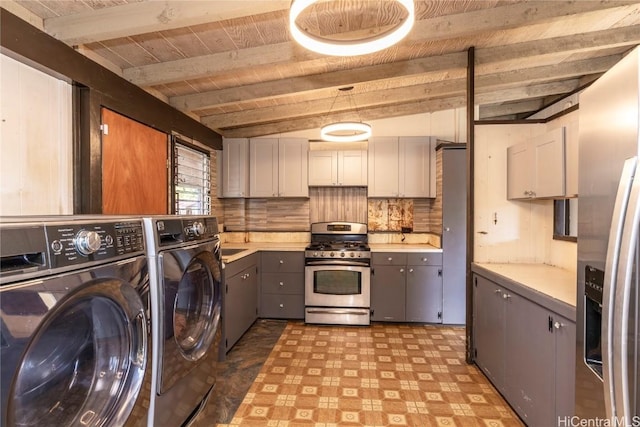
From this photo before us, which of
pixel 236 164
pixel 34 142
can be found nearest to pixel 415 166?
pixel 236 164

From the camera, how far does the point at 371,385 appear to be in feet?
8.44

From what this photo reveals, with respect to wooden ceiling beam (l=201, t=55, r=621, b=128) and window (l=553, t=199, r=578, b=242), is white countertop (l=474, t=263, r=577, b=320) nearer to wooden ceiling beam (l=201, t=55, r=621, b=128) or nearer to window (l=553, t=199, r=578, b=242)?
window (l=553, t=199, r=578, b=242)

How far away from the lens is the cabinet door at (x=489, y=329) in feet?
7.72

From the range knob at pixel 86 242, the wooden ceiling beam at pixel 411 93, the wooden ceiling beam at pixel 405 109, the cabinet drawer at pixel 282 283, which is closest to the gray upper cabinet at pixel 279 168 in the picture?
the wooden ceiling beam at pixel 405 109

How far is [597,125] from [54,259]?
5.92 feet

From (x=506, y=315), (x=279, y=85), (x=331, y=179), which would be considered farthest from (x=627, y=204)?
(x=331, y=179)

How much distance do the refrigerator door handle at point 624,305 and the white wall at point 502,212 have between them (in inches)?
82.0

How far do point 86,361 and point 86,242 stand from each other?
1.32 ft

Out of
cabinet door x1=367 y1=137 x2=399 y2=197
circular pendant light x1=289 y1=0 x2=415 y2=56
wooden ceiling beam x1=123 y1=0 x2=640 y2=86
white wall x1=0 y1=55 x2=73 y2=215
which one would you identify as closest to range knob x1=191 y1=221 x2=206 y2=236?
white wall x1=0 y1=55 x2=73 y2=215

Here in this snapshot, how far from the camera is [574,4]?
2.27 metres

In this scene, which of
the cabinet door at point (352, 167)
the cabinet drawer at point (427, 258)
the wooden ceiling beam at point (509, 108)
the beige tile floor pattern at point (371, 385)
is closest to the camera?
the beige tile floor pattern at point (371, 385)

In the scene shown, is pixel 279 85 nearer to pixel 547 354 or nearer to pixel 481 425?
pixel 547 354

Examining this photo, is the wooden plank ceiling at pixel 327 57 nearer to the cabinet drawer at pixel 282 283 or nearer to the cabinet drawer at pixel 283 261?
the cabinet drawer at pixel 283 261

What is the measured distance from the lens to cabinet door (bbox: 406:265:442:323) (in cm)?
388
